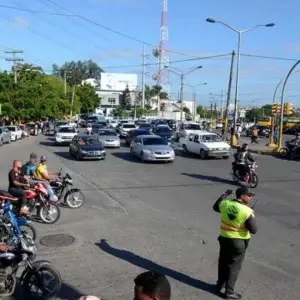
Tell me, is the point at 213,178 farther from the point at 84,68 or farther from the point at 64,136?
the point at 84,68

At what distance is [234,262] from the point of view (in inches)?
246

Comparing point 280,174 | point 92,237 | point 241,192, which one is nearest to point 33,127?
point 280,174

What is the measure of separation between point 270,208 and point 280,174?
7.85 meters

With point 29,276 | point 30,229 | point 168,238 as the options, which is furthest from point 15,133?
point 29,276

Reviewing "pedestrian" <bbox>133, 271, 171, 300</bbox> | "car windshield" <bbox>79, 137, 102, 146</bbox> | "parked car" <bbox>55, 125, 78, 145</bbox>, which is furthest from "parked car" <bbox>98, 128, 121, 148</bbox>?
"pedestrian" <bbox>133, 271, 171, 300</bbox>

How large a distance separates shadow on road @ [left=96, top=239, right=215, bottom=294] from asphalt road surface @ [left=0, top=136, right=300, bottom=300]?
2cm

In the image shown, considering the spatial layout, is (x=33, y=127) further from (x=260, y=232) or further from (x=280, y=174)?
(x=260, y=232)

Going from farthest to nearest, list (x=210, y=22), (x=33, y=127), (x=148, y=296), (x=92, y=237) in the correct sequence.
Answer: (x=33, y=127)
(x=210, y=22)
(x=92, y=237)
(x=148, y=296)

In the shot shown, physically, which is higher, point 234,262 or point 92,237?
point 234,262

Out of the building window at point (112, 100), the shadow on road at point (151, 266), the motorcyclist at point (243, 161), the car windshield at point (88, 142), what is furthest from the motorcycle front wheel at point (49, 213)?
the building window at point (112, 100)

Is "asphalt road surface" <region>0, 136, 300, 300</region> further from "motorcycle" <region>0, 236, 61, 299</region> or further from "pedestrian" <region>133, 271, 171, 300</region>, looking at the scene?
"pedestrian" <region>133, 271, 171, 300</region>

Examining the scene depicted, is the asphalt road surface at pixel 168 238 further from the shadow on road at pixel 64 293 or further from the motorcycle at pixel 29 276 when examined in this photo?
the motorcycle at pixel 29 276

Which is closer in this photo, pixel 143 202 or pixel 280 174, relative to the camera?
pixel 143 202

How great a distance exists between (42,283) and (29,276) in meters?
0.21
